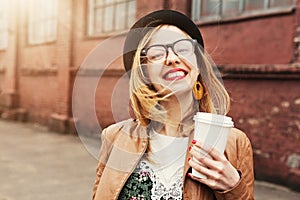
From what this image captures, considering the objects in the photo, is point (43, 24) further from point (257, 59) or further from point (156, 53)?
point (156, 53)

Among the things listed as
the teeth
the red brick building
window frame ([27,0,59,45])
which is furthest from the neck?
window frame ([27,0,59,45])

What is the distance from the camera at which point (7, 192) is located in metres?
5.00

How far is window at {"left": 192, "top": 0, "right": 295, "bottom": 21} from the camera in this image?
5596mm

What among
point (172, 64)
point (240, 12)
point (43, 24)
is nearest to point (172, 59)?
point (172, 64)

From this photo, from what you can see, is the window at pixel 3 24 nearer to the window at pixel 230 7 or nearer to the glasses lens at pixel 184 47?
the window at pixel 230 7

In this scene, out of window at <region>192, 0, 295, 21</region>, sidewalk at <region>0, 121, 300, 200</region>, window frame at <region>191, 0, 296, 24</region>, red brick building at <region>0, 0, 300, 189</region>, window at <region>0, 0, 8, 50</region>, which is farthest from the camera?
window at <region>0, 0, 8, 50</region>

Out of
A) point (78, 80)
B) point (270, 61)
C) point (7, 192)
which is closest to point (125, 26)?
point (270, 61)

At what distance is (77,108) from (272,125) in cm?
442

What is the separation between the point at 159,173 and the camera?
1.37 meters

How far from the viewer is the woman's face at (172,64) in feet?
4.13

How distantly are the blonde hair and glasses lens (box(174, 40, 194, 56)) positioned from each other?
0.04 meters

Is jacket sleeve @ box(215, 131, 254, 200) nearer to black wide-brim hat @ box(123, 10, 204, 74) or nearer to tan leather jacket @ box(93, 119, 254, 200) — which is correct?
tan leather jacket @ box(93, 119, 254, 200)

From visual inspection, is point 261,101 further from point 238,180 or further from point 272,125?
point 238,180

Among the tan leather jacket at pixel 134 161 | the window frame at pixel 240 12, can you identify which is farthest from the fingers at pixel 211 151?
the window frame at pixel 240 12
